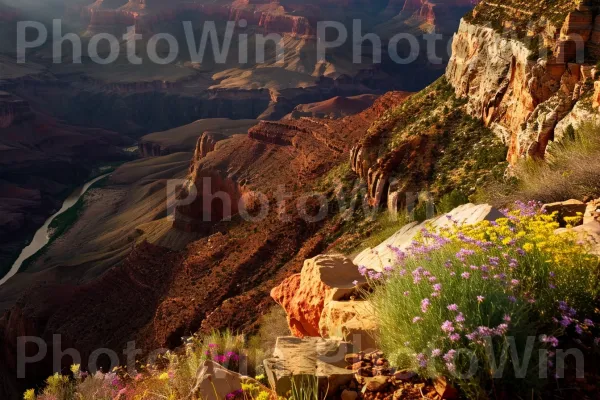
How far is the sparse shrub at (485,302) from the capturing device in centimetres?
466

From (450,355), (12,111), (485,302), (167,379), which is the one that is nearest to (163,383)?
(167,379)

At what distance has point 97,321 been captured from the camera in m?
25.7

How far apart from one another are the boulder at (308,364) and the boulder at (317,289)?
263 cm

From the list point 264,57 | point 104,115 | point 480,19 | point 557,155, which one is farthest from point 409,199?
point 264,57

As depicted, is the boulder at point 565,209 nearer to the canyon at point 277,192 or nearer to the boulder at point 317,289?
the boulder at point 317,289

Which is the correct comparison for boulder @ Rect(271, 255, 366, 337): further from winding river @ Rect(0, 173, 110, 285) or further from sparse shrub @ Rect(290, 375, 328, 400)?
winding river @ Rect(0, 173, 110, 285)

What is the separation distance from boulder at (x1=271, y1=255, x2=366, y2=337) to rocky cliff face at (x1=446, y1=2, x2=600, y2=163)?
27.4ft

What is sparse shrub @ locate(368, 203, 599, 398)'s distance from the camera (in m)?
4.66

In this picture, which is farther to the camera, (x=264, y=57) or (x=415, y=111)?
(x=264, y=57)

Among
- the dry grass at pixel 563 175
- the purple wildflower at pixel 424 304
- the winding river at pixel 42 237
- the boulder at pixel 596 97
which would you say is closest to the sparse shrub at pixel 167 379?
the purple wildflower at pixel 424 304

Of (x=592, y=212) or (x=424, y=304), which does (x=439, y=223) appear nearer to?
(x=592, y=212)

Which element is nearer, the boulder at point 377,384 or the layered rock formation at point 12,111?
the boulder at point 377,384

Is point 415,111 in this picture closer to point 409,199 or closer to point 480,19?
point 480,19

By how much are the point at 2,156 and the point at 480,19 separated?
82178 millimetres
